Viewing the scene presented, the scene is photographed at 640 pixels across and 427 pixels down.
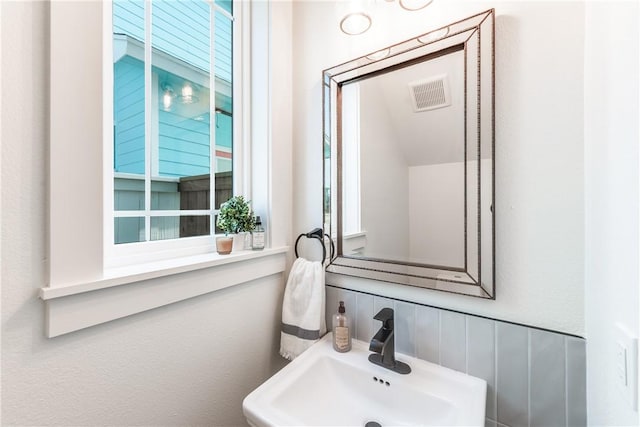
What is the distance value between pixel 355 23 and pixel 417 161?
0.56 meters

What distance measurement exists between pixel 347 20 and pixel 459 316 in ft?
3.58

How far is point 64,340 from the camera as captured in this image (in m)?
0.60

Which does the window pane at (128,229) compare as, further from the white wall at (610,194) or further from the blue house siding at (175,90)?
the white wall at (610,194)

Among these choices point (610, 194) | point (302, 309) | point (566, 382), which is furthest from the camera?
point (302, 309)

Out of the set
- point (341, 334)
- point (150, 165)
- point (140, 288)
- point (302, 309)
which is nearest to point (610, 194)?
Answer: point (341, 334)

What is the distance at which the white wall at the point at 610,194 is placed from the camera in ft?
1.49

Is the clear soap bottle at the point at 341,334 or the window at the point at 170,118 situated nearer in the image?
the window at the point at 170,118

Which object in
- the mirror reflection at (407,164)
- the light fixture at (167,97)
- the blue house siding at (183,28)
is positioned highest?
the blue house siding at (183,28)

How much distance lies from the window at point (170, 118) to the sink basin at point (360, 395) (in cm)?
61

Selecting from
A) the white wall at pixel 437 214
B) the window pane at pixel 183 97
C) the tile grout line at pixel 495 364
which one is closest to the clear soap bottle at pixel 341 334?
the white wall at pixel 437 214

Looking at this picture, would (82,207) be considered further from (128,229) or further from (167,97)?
(167,97)

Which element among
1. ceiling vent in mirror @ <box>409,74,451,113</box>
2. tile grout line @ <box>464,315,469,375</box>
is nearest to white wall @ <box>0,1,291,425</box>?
tile grout line @ <box>464,315,469,375</box>

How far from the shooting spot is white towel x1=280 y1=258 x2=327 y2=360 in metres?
1.05

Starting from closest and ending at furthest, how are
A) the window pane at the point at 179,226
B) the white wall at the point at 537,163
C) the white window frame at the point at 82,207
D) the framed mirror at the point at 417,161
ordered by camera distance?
the white window frame at the point at 82,207, the white wall at the point at 537,163, the framed mirror at the point at 417,161, the window pane at the point at 179,226
